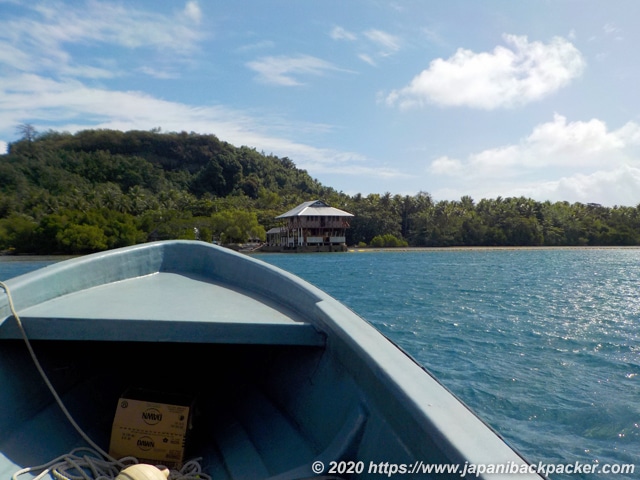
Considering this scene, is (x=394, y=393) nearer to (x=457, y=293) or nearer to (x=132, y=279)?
(x=132, y=279)

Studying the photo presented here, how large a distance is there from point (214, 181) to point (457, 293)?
212 ft

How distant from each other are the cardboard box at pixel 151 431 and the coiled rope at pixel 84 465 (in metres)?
0.07

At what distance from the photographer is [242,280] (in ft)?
8.21

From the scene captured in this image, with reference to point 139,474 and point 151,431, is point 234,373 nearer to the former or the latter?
point 151,431

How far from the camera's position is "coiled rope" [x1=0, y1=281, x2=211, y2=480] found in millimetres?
1558

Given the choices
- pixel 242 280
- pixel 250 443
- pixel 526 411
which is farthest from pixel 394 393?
pixel 526 411

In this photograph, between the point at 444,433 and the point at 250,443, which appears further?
the point at 250,443

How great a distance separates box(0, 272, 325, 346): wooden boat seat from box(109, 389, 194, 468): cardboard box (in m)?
0.42

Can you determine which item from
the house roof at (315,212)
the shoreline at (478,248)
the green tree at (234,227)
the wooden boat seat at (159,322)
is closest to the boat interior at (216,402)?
the wooden boat seat at (159,322)

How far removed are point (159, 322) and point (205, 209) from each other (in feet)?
159

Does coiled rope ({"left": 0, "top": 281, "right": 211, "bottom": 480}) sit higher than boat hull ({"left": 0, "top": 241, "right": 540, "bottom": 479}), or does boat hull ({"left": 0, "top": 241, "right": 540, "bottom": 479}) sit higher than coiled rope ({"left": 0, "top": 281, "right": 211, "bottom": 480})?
boat hull ({"left": 0, "top": 241, "right": 540, "bottom": 479})

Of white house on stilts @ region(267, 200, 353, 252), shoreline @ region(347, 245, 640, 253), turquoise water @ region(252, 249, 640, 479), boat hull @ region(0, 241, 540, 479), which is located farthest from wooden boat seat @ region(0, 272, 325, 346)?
shoreline @ region(347, 245, 640, 253)

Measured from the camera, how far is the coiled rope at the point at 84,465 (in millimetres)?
1558

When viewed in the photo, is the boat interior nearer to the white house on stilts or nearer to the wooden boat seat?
the wooden boat seat
